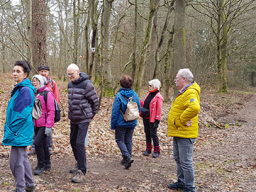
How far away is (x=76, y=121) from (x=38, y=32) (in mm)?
4769

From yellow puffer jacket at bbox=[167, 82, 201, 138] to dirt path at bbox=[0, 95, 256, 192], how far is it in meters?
1.27

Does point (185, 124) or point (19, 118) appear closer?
point (19, 118)

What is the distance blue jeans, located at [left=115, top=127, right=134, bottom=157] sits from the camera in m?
5.01

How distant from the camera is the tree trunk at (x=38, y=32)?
24.3 ft

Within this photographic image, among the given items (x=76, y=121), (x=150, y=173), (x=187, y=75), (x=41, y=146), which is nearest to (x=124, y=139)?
(x=150, y=173)

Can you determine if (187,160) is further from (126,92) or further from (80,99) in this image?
(80,99)

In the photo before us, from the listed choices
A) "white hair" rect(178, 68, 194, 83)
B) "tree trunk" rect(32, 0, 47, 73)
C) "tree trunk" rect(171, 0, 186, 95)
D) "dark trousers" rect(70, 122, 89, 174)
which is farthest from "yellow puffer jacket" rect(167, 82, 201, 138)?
"tree trunk" rect(171, 0, 186, 95)

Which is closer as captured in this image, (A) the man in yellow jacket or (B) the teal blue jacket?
(B) the teal blue jacket

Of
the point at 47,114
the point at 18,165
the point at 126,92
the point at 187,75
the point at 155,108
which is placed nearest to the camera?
the point at 18,165

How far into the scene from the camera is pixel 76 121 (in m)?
4.08

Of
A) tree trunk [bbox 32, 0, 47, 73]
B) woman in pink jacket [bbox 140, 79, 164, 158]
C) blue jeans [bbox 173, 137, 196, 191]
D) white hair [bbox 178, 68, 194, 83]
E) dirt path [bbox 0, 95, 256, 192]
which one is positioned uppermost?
tree trunk [bbox 32, 0, 47, 73]

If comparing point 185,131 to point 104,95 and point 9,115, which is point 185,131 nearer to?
point 9,115

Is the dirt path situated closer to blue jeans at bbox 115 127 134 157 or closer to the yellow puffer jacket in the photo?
blue jeans at bbox 115 127 134 157

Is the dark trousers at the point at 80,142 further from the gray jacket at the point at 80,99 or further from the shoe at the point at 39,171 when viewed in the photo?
the shoe at the point at 39,171
